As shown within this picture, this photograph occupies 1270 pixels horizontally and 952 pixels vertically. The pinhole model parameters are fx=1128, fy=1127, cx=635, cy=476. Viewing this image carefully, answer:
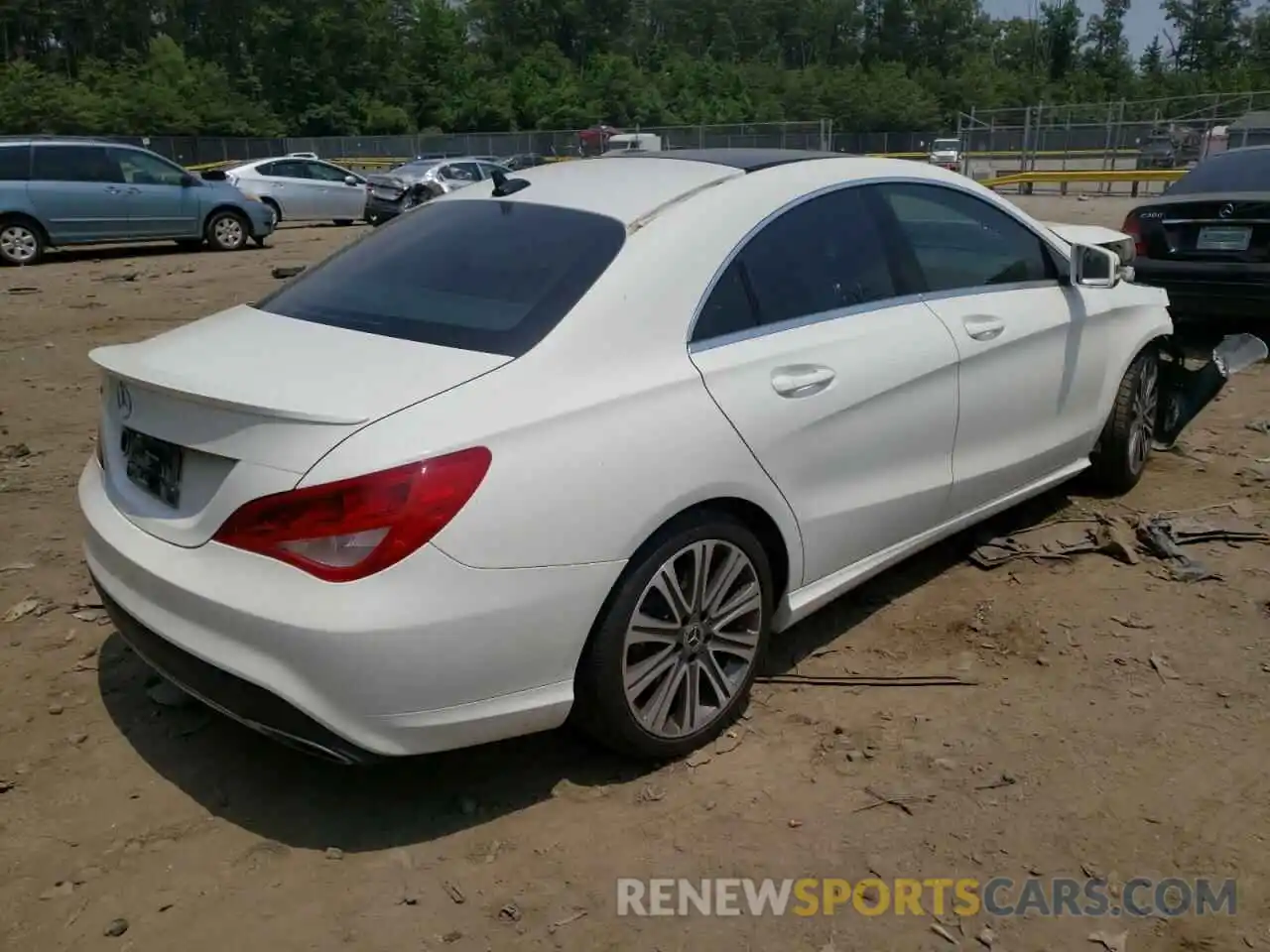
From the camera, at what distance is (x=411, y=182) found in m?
22.0

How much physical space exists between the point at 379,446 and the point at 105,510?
1.06 metres

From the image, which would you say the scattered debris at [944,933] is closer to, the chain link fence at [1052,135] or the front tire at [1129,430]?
the front tire at [1129,430]

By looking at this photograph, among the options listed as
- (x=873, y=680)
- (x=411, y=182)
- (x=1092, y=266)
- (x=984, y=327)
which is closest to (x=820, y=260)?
(x=984, y=327)

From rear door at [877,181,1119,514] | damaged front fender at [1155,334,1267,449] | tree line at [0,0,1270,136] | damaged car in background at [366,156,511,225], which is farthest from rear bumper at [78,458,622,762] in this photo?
tree line at [0,0,1270,136]

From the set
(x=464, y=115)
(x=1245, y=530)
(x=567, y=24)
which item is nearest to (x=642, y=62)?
(x=567, y=24)

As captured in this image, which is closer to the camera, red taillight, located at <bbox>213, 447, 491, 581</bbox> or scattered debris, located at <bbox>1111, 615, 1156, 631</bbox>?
red taillight, located at <bbox>213, 447, 491, 581</bbox>

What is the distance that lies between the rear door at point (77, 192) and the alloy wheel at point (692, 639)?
1502 centimetres

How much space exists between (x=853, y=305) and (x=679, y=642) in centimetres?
131

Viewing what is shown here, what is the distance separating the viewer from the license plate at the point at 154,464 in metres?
2.89

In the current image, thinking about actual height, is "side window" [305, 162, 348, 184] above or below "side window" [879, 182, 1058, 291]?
above

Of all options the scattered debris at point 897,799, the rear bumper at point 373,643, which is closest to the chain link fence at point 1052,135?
the scattered debris at point 897,799

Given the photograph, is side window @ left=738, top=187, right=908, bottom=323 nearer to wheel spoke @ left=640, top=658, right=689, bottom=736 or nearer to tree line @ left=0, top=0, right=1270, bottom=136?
wheel spoke @ left=640, top=658, right=689, bottom=736

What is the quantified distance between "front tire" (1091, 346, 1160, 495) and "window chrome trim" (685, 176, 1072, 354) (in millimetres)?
760

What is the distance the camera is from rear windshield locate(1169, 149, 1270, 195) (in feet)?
26.0
